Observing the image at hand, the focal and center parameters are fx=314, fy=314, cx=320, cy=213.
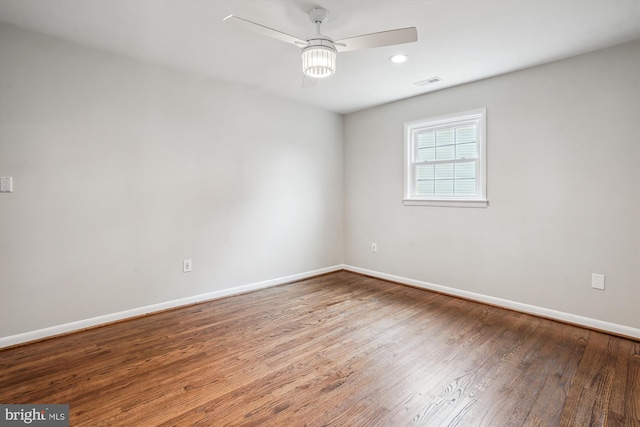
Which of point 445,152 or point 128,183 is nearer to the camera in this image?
point 128,183

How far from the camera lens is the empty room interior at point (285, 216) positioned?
6.32 ft

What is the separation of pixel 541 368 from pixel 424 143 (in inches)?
109

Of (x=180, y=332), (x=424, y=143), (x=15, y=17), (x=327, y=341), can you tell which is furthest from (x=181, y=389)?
(x=424, y=143)

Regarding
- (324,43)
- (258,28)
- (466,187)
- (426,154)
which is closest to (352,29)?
(324,43)

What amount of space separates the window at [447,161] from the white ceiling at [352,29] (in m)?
0.58

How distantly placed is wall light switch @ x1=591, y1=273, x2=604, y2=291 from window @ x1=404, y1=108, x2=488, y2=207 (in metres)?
1.12

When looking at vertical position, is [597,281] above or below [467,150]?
below

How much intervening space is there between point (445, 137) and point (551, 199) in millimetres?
1357

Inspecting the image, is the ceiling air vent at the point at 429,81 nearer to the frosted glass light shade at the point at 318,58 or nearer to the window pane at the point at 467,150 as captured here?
the window pane at the point at 467,150

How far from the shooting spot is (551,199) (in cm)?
300

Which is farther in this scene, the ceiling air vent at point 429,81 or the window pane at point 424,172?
the window pane at point 424,172

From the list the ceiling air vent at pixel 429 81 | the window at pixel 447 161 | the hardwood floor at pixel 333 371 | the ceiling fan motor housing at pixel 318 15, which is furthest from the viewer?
the window at pixel 447 161

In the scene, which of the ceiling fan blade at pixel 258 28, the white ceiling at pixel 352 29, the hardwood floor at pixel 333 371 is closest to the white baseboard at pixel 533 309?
the hardwood floor at pixel 333 371

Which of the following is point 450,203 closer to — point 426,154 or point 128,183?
point 426,154
